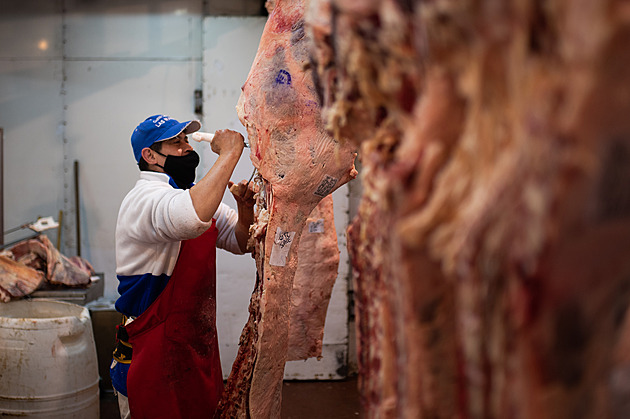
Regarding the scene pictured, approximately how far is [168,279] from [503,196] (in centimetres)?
214

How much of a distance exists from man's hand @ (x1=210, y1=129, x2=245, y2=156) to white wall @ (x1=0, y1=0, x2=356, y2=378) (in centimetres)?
271

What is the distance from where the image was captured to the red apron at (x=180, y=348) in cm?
239

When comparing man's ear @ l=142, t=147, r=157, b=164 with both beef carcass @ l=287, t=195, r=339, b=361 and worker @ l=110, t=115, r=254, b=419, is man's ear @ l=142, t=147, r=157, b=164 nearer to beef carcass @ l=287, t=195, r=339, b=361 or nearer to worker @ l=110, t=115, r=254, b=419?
worker @ l=110, t=115, r=254, b=419

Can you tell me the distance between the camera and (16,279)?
3777 mm

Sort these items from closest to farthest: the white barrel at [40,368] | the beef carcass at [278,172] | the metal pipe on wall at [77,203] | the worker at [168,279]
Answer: the beef carcass at [278,172]
the worker at [168,279]
the white barrel at [40,368]
the metal pipe on wall at [77,203]

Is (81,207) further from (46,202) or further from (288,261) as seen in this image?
(288,261)

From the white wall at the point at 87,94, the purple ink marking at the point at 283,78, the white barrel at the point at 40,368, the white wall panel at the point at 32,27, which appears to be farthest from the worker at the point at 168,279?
the white wall panel at the point at 32,27

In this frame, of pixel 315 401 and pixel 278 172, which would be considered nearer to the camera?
pixel 278 172

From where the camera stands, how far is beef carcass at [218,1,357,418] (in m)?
2.15

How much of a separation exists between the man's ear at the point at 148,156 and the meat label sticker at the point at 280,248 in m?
0.79

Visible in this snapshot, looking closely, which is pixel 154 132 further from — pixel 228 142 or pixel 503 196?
pixel 503 196

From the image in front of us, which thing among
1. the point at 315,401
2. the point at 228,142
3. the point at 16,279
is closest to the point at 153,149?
the point at 228,142

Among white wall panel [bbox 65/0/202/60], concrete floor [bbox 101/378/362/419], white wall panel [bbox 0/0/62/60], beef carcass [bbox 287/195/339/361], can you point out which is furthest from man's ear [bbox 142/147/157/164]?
white wall panel [bbox 0/0/62/60]

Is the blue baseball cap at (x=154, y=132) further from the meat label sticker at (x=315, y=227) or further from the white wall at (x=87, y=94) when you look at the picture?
the white wall at (x=87, y=94)
